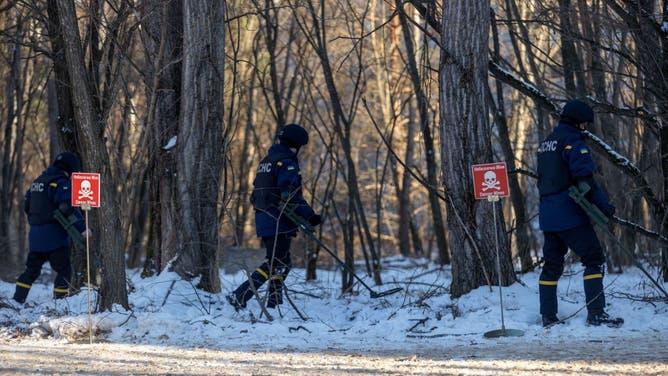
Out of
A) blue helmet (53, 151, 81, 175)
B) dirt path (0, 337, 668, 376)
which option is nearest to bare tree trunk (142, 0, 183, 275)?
blue helmet (53, 151, 81, 175)

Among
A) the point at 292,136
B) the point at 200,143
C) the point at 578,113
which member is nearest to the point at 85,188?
the point at 200,143

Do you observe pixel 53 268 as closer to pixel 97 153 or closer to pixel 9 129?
pixel 97 153

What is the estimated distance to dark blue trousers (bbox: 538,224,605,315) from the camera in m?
8.02

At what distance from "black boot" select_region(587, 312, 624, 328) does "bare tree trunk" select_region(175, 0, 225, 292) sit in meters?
4.29

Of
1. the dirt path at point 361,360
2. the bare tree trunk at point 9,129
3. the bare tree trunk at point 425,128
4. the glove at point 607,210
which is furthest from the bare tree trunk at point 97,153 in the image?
the bare tree trunk at point 9,129

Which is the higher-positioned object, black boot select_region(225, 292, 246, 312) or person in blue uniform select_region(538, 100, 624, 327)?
person in blue uniform select_region(538, 100, 624, 327)

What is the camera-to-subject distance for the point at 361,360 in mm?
6816

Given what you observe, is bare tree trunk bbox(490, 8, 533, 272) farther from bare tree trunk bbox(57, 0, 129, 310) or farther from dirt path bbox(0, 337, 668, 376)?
bare tree trunk bbox(57, 0, 129, 310)

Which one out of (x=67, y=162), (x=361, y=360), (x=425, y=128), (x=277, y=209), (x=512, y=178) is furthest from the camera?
(x=425, y=128)

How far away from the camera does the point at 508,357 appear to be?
668 centimetres

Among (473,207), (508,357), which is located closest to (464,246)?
(473,207)

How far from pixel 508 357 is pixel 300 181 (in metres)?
3.69

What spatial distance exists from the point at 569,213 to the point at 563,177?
33 cm

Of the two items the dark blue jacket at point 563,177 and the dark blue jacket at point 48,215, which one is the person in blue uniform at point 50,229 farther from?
the dark blue jacket at point 563,177
